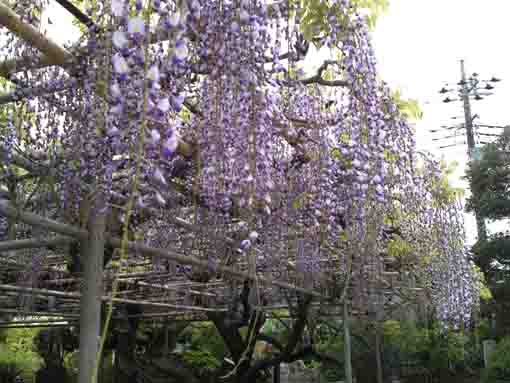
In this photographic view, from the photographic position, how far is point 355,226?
3727mm

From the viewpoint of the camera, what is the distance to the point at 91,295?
120 inches

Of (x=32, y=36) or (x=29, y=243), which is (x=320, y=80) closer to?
(x=32, y=36)

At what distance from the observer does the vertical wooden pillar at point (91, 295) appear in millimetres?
2971

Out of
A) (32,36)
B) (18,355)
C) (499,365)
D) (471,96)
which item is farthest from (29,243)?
(471,96)

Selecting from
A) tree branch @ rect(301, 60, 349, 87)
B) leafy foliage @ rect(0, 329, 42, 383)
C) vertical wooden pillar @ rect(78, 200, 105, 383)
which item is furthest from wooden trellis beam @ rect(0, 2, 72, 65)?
leafy foliage @ rect(0, 329, 42, 383)

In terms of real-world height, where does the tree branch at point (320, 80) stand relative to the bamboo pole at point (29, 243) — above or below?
above

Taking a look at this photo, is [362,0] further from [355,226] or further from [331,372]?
[331,372]

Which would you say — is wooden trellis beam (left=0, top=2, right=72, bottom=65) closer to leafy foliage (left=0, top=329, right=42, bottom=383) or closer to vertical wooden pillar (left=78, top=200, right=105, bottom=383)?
vertical wooden pillar (left=78, top=200, right=105, bottom=383)

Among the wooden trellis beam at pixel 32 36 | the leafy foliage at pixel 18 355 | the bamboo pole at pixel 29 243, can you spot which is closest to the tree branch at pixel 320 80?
the wooden trellis beam at pixel 32 36

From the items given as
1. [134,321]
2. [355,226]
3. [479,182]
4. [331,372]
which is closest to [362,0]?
[355,226]

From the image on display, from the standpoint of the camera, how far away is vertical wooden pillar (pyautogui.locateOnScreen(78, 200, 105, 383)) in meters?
Answer: 2.97

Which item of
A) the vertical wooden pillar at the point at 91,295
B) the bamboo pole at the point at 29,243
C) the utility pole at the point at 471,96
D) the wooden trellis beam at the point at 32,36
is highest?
the utility pole at the point at 471,96

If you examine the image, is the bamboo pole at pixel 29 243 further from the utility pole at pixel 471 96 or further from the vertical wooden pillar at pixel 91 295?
the utility pole at pixel 471 96

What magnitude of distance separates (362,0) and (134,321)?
6.94m
